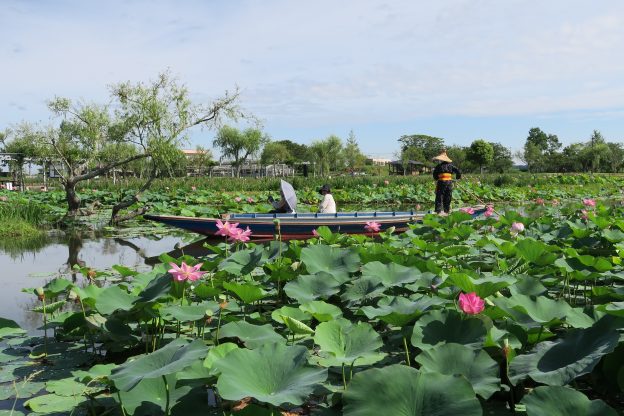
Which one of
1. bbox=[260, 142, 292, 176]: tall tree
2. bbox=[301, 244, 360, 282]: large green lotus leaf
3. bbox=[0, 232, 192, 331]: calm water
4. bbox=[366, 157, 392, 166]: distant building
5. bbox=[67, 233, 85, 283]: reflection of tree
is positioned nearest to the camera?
bbox=[301, 244, 360, 282]: large green lotus leaf

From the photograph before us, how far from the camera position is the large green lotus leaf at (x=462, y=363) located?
152 cm

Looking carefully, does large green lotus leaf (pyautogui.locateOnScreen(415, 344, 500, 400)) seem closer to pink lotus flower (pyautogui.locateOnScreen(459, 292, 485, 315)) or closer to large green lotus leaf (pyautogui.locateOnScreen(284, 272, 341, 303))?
pink lotus flower (pyautogui.locateOnScreen(459, 292, 485, 315))

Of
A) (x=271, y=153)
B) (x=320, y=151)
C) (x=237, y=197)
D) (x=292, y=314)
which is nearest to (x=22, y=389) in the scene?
(x=292, y=314)

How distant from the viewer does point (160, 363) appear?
1.63 m

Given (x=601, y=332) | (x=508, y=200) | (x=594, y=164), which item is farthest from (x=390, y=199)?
(x=594, y=164)

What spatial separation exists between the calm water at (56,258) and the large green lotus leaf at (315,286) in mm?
2201

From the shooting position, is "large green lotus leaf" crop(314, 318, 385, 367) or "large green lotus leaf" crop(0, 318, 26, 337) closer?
"large green lotus leaf" crop(314, 318, 385, 367)

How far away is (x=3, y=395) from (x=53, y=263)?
4975 mm

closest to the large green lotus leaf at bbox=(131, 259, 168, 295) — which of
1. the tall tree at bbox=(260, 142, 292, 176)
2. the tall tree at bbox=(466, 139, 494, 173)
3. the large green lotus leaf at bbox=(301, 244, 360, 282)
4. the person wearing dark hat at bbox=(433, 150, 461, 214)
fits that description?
the large green lotus leaf at bbox=(301, 244, 360, 282)

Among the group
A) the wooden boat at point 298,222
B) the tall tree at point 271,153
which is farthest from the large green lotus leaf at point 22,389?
the tall tree at point 271,153

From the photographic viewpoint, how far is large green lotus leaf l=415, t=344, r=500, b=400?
1522mm

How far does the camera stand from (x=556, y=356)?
5.30 ft

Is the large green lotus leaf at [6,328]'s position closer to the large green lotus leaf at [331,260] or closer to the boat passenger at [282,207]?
the large green lotus leaf at [331,260]

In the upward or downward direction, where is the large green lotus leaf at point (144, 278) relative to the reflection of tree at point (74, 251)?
upward
